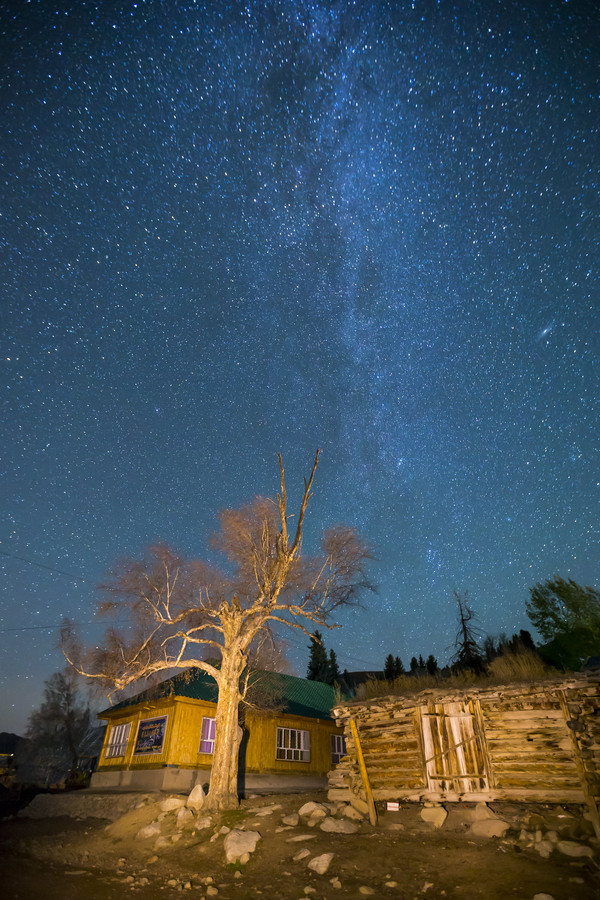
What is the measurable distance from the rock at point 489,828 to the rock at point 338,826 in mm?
2920

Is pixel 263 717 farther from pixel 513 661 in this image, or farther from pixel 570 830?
pixel 570 830

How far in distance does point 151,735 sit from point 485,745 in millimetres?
16427

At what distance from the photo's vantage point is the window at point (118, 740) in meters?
23.9

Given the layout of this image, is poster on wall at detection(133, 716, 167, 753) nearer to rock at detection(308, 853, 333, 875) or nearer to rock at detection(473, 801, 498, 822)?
rock at detection(308, 853, 333, 875)

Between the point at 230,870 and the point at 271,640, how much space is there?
1048 cm

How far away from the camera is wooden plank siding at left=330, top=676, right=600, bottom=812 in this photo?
11.3 meters

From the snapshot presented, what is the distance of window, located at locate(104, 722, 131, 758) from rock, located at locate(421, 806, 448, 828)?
1789 cm

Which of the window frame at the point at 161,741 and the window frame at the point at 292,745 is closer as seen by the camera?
the window frame at the point at 161,741

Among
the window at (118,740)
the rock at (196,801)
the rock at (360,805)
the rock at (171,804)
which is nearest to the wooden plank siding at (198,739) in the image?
the window at (118,740)

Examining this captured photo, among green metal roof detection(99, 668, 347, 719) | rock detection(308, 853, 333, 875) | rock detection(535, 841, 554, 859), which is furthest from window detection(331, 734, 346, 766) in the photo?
rock detection(535, 841, 554, 859)

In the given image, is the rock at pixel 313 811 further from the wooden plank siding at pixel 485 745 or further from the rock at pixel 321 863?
the rock at pixel 321 863

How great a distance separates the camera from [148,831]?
12992mm

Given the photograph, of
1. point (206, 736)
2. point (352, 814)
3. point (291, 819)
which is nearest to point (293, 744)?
point (206, 736)

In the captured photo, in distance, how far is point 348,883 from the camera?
849cm
